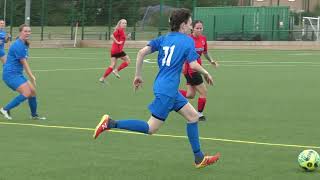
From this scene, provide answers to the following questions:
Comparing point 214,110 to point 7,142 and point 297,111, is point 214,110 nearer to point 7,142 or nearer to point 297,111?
point 297,111

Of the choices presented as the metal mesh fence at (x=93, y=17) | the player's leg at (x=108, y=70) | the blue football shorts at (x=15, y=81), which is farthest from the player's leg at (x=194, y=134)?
the metal mesh fence at (x=93, y=17)

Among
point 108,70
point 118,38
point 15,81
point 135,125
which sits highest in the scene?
point 118,38

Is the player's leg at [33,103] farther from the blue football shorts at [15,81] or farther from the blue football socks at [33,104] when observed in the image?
the blue football shorts at [15,81]

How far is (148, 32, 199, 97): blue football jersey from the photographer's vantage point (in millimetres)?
8094

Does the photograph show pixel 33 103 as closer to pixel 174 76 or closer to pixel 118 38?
pixel 174 76

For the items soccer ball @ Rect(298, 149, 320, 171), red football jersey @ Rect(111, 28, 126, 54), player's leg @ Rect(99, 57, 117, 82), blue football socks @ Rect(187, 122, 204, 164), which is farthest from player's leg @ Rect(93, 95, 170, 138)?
red football jersey @ Rect(111, 28, 126, 54)

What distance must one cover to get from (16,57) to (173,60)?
502 centimetres

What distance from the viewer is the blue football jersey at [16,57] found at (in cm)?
1228

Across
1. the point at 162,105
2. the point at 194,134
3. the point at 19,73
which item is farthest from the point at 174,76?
the point at 19,73

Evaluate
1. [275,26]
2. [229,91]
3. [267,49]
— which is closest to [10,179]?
[229,91]

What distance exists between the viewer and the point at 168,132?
1129 centimetres

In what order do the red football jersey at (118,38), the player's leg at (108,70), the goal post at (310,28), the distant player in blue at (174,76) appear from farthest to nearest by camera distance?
1. the goal post at (310,28)
2. the red football jersey at (118,38)
3. the player's leg at (108,70)
4. the distant player in blue at (174,76)

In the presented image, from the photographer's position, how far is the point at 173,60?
810cm

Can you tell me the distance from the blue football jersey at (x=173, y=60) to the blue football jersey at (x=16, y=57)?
4774 millimetres
